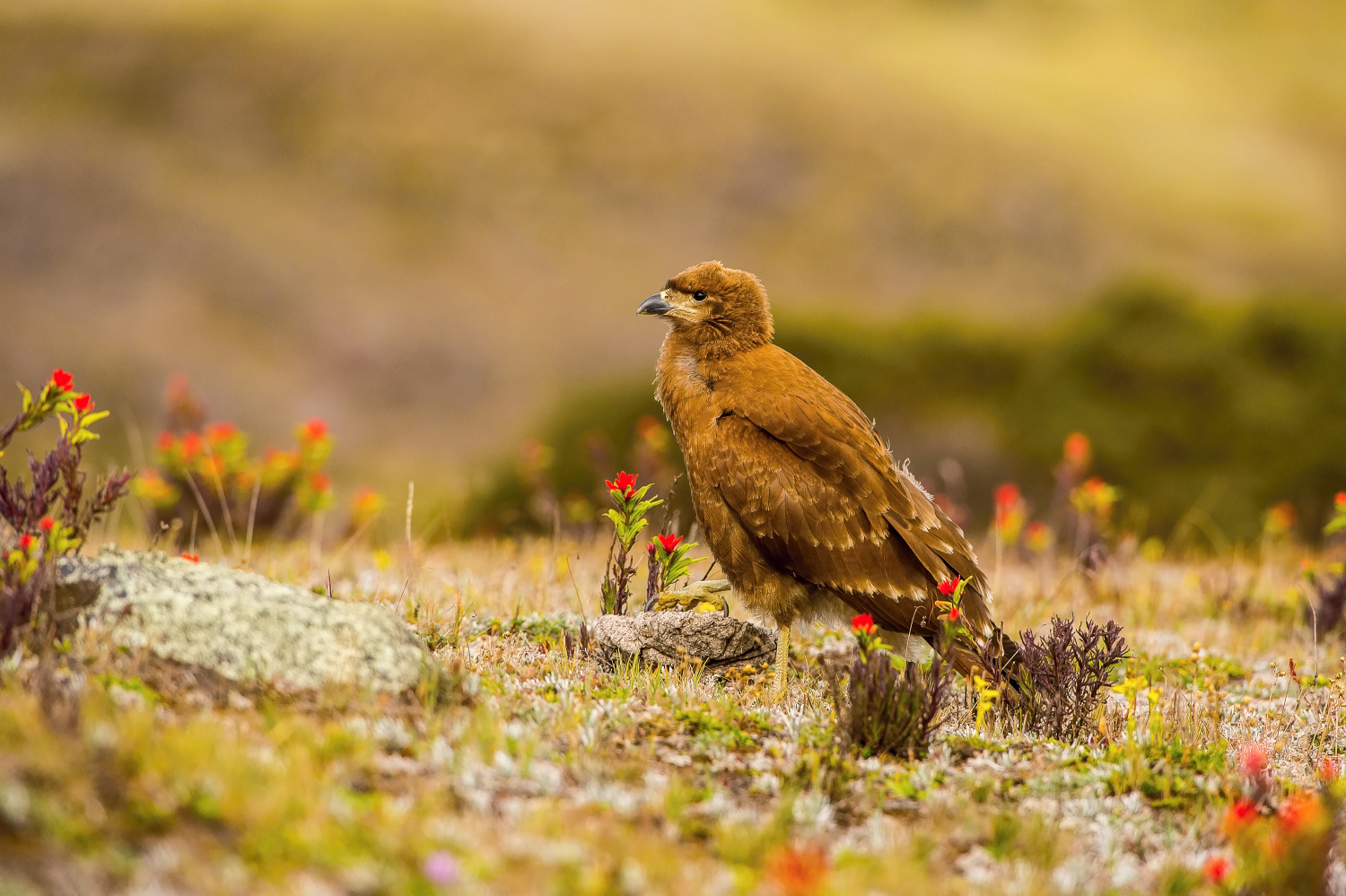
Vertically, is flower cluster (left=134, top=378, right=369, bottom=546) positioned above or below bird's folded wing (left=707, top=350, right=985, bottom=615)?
below

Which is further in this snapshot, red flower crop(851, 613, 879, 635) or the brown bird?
the brown bird

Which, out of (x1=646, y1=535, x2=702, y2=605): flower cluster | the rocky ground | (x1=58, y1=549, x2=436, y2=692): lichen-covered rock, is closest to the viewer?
the rocky ground

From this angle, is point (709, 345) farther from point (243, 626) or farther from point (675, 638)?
point (243, 626)

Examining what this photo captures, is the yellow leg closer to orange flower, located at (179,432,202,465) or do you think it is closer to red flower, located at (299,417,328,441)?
red flower, located at (299,417,328,441)

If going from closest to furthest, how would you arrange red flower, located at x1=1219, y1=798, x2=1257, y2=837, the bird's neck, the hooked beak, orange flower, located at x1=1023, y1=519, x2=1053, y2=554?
red flower, located at x1=1219, y1=798, x2=1257, y2=837
the bird's neck
the hooked beak
orange flower, located at x1=1023, y1=519, x2=1053, y2=554

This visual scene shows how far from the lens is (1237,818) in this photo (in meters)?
3.10

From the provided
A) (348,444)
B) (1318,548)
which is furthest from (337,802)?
(348,444)

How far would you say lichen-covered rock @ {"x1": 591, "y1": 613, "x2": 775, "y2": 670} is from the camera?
4914 millimetres

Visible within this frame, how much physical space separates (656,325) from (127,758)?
3778 centimetres

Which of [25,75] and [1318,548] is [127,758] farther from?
[25,75]

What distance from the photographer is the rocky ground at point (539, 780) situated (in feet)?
8.50

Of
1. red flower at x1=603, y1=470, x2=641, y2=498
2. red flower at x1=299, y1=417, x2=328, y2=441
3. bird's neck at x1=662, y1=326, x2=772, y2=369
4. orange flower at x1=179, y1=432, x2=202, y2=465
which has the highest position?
bird's neck at x1=662, y1=326, x2=772, y2=369

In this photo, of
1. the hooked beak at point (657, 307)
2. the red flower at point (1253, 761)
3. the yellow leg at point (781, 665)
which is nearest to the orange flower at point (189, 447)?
the hooked beak at point (657, 307)

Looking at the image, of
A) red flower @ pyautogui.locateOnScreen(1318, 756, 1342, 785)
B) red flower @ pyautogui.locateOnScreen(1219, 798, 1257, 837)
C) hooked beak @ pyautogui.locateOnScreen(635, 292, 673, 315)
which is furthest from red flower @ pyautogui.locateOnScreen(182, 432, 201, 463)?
red flower @ pyautogui.locateOnScreen(1318, 756, 1342, 785)
